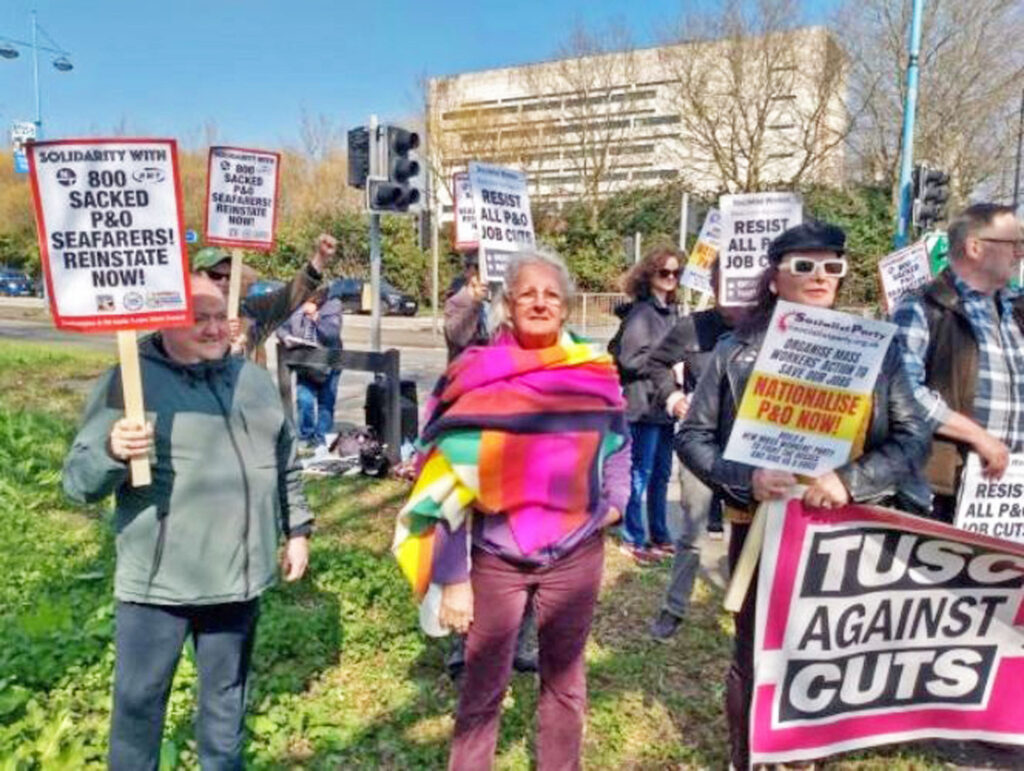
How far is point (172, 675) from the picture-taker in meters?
2.68

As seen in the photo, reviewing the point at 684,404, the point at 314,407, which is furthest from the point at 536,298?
the point at 314,407

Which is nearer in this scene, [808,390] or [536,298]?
[808,390]

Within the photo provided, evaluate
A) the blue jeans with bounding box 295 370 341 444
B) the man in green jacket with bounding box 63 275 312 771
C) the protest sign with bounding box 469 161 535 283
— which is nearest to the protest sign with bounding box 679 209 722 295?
the protest sign with bounding box 469 161 535 283

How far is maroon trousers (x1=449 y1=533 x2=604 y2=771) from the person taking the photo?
108 inches

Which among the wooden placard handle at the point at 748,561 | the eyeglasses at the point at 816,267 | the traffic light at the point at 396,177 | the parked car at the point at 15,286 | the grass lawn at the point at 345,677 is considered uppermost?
the traffic light at the point at 396,177

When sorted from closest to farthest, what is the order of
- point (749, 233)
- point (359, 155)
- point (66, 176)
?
point (66, 176)
point (749, 233)
point (359, 155)

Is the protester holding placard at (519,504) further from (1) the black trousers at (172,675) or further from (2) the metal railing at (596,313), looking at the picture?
(2) the metal railing at (596,313)

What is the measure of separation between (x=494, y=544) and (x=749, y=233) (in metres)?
2.41

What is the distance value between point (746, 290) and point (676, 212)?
96.7 ft

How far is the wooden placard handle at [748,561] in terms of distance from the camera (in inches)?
112

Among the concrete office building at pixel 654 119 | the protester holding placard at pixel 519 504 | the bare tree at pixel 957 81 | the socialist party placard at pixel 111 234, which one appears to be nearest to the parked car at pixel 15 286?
the concrete office building at pixel 654 119

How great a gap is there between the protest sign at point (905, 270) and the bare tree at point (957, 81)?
2073 centimetres

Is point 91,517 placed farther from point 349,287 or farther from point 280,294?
point 349,287

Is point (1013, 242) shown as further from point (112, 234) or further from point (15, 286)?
point (15, 286)
